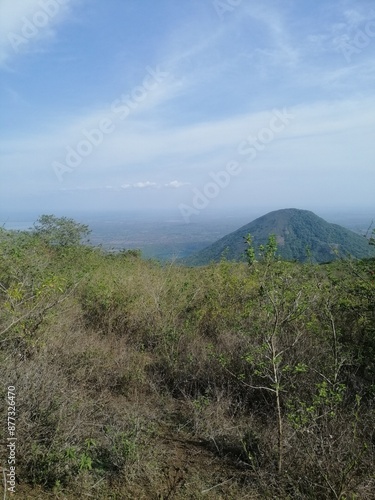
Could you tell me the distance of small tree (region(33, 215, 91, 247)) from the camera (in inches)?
432

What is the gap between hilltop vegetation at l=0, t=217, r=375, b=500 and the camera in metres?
→ 2.77

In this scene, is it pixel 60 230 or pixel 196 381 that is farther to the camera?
pixel 60 230

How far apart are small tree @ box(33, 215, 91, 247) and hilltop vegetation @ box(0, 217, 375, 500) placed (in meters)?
3.83

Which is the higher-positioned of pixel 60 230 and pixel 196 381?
pixel 60 230

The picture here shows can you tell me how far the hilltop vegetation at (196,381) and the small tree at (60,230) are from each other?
151 inches

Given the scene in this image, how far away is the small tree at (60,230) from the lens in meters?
11.0

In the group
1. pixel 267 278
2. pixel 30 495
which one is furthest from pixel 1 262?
pixel 267 278

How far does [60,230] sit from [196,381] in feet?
28.7

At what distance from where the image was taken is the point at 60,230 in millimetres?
11492

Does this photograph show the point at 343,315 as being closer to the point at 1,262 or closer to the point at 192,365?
the point at 192,365

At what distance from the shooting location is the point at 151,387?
4.41 meters

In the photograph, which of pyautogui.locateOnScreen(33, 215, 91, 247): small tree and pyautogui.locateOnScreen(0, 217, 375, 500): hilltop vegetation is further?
pyautogui.locateOnScreen(33, 215, 91, 247): small tree

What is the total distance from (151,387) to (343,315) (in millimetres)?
2892

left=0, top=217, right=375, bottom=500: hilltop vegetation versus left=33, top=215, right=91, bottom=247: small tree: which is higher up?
left=33, top=215, right=91, bottom=247: small tree
